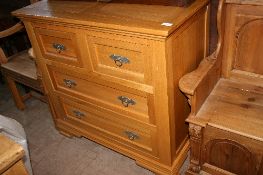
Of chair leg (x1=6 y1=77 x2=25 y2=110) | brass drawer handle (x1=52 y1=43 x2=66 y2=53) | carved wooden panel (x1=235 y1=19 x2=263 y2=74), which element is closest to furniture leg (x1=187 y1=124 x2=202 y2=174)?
carved wooden panel (x1=235 y1=19 x2=263 y2=74)

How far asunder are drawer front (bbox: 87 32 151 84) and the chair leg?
1.49 m

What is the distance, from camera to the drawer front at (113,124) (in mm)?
1872

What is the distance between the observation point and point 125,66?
5.32 ft

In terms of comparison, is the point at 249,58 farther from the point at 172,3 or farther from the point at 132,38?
the point at 132,38

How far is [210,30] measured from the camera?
6.17 feet

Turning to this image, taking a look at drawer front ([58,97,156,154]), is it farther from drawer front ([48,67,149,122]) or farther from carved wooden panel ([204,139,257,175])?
carved wooden panel ([204,139,257,175])

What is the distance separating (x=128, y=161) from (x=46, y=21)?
1243mm

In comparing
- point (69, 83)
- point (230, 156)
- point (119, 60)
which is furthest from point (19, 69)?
point (230, 156)

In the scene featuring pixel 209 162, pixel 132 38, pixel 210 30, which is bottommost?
pixel 209 162

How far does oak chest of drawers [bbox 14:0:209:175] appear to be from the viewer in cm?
146

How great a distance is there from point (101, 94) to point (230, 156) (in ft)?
3.09

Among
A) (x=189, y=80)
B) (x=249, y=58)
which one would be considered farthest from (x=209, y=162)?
(x=249, y=58)

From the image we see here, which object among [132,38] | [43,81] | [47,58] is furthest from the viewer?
[43,81]

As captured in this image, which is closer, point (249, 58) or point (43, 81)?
point (249, 58)
